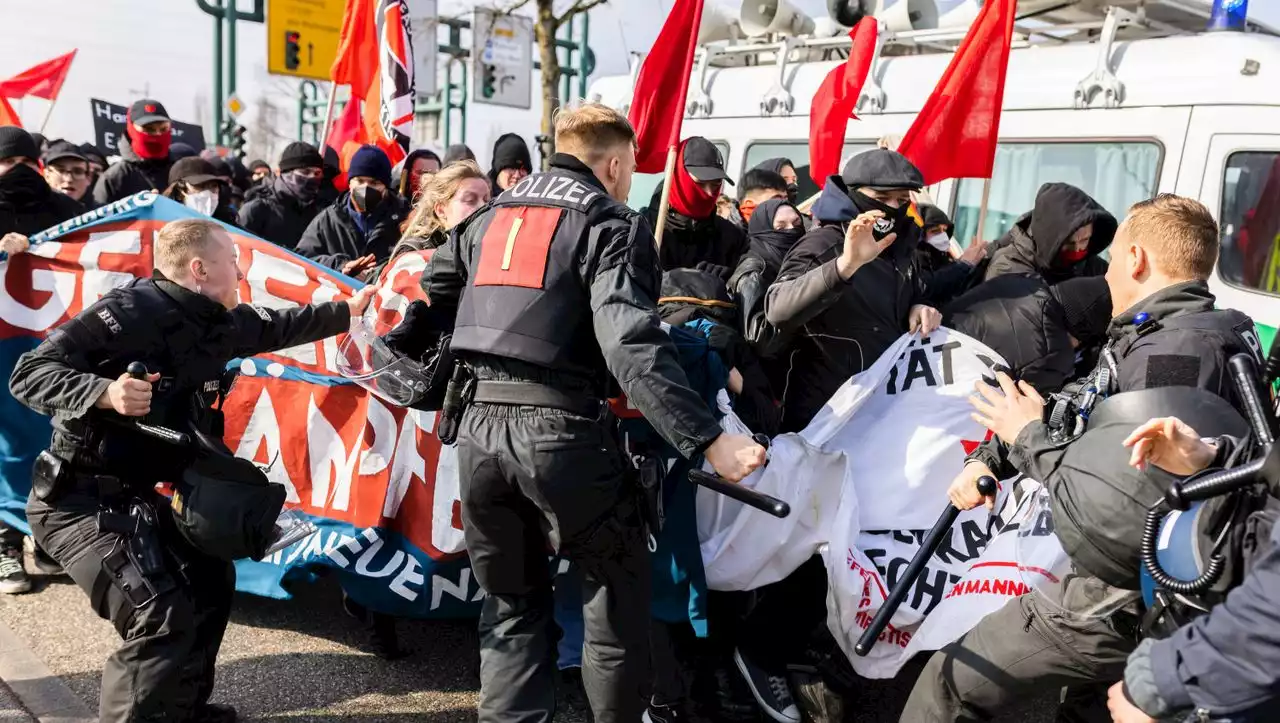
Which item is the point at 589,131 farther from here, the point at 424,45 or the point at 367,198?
the point at 424,45

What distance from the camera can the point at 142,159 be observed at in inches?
312

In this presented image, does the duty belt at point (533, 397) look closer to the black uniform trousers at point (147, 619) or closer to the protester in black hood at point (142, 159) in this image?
the black uniform trousers at point (147, 619)

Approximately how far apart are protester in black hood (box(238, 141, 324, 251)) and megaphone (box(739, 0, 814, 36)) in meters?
3.58

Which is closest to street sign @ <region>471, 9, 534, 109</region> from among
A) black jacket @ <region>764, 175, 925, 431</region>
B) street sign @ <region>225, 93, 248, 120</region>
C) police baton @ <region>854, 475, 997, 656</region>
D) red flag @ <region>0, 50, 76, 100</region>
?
street sign @ <region>225, 93, 248, 120</region>

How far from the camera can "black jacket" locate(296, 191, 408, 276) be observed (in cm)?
645

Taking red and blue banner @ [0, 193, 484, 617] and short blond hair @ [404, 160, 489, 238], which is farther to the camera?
short blond hair @ [404, 160, 489, 238]

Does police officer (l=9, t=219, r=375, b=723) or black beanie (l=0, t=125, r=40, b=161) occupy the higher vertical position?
black beanie (l=0, t=125, r=40, b=161)

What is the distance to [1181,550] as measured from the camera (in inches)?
83.8

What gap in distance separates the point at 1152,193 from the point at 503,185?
12.5 ft

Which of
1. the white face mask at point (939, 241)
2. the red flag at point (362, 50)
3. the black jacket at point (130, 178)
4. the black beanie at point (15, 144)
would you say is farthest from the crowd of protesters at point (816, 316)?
the red flag at point (362, 50)

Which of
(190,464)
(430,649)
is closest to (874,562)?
(430,649)

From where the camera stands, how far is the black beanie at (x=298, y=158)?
7.74m

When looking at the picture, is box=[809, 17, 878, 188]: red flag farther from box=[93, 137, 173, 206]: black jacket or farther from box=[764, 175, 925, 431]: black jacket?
box=[93, 137, 173, 206]: black jacket

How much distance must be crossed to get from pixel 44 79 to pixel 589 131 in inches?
364
